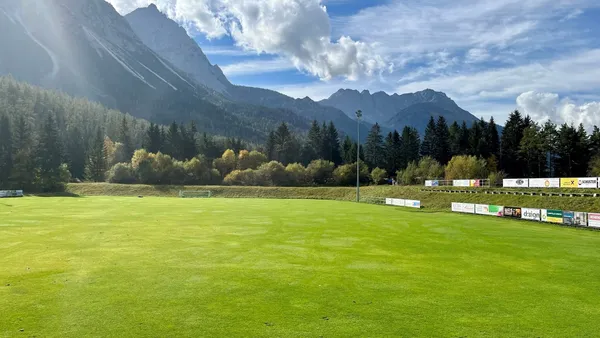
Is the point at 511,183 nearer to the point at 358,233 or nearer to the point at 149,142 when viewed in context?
the point at 358,233

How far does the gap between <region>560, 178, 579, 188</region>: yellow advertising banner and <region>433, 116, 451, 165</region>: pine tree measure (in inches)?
2500

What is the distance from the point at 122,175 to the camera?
394ft

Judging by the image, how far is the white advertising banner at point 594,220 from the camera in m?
42.2

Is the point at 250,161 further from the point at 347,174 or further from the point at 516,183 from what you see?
the point at 516,183

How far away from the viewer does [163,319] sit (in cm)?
1294

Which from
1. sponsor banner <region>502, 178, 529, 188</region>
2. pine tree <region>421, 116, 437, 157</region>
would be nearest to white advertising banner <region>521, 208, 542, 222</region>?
sponsor banner <region>502, 178, 529, 188</region>

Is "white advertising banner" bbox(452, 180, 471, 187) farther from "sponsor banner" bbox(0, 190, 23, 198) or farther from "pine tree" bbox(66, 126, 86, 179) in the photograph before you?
"pine tree" bbox(66, 126, 86, 179)

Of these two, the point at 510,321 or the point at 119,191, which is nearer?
the point at 510,321

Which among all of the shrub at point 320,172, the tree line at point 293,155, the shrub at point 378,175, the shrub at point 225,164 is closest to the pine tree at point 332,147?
the tree line at point 293,155

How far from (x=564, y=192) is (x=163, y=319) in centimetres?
6469

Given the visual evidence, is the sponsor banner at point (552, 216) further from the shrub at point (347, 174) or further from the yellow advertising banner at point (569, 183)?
the shrub at point (347, 174)

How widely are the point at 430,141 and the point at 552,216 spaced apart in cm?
8805

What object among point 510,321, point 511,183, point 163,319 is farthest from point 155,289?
point 511,183

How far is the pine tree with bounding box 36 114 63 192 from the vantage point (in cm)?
10444
